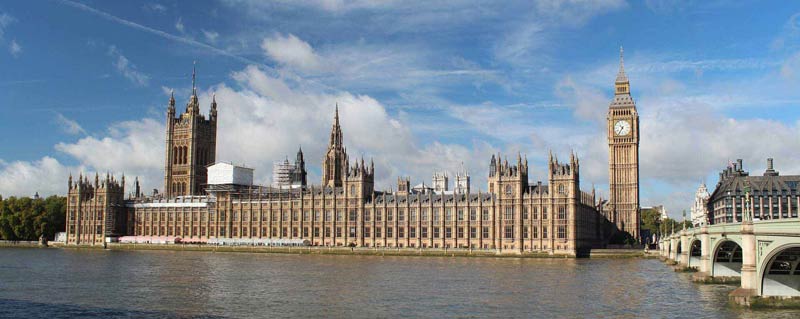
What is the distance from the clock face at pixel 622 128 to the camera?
165 metres

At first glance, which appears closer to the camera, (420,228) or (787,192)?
(420,228)

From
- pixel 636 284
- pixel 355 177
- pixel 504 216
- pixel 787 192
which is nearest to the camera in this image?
pixel 636 284

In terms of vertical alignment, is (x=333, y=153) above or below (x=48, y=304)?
above

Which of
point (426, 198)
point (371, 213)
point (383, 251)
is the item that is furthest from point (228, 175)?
point (383, 251)

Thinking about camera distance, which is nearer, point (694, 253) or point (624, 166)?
point (694, 253)

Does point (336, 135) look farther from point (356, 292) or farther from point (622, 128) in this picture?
point (356, 292)

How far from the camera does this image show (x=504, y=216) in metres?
137

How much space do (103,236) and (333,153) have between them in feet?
176

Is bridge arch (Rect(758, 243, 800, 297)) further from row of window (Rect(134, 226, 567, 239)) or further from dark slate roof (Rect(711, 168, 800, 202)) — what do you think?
dark slate roof (Rect(711, 168, 800, 202))

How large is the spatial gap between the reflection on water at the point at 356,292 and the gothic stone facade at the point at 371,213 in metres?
33.4

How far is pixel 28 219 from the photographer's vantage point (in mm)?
180625

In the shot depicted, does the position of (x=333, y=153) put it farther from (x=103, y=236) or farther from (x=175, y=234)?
(x=103, y=236)

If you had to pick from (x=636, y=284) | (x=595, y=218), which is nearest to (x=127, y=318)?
(x=636, y=284)

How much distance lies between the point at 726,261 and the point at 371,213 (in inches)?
3265
